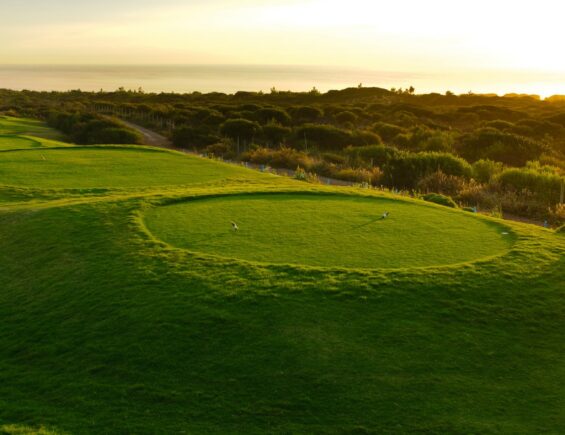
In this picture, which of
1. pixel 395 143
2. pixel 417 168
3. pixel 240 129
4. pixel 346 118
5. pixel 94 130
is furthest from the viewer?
pixel 346 118

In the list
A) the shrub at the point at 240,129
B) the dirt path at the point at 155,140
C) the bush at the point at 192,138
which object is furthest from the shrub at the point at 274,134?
the dirt path at the point at 155,140

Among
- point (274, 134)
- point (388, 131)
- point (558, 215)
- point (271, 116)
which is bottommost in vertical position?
point (558, 215)

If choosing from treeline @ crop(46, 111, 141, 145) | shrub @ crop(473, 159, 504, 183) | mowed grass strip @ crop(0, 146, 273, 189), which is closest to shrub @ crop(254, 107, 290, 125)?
treeline @ crop(46, 111, 141, 145)

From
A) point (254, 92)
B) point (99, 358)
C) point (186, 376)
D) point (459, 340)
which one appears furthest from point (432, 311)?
point (254, 92)

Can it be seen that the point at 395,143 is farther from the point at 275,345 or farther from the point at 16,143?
the point at 275,345

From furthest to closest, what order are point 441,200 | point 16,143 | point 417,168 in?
point 417,168 < point 16,143 < point 441,200

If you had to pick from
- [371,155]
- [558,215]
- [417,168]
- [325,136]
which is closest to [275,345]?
[558,215]

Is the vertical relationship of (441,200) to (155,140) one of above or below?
above
